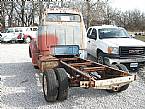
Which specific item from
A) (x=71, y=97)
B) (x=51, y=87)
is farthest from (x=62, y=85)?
(x=71, y=97)

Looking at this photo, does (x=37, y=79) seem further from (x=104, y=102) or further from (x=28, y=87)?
(x=104, y=102)

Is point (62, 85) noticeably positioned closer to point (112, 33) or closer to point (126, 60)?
point (126, 60)

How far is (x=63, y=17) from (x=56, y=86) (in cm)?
451

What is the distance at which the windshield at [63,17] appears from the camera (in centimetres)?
1052

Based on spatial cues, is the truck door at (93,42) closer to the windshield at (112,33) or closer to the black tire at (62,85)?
the windshield at (112,33)

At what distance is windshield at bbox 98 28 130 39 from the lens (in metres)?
12.6

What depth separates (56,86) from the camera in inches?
263

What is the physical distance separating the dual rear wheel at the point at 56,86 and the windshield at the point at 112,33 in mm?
6105

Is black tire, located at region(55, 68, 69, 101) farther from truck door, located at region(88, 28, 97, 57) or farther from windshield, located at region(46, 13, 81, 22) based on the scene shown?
truck door, located at region(88, 28, 97, 57)

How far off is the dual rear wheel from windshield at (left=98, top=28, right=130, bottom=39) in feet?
20.0

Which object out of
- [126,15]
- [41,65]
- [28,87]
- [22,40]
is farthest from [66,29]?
[126,15]

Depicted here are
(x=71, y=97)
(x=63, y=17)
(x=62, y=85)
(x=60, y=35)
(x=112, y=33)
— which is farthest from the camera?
(x=112, y=33)

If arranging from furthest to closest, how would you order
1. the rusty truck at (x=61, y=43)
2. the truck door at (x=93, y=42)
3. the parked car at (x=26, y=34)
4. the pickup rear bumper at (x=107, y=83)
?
the parked car at (x=26, y=34) → the truck door at (x=93, y=42) → the rusty truck at (x=61, y=43) → the pickup rear bumper at (x=107, y=83)

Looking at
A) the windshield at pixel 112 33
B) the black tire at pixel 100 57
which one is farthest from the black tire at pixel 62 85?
the windshield at pixel 112 33
